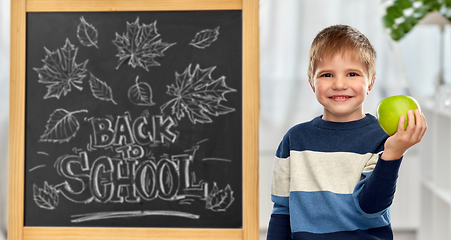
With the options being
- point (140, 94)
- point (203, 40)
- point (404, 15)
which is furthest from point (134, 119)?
point (404, 15)

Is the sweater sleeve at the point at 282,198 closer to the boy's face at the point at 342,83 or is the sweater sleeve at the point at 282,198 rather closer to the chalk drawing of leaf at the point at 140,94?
the boy's face at the point at 342,83

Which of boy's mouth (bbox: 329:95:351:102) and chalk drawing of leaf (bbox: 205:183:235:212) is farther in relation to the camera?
chalk drawing of leaf (bbox: 205:183:235:212)

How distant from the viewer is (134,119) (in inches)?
49.6

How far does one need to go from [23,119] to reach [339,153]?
1.02m

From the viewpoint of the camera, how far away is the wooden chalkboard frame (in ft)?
4.04

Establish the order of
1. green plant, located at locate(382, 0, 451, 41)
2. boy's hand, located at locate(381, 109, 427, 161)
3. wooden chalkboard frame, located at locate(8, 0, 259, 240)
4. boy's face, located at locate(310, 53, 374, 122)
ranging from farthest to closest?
green plant, located at locate(382, 0, 451, 41) → wooden chalkboard frame, located at locate(8, 0, 259, 240) → boy's face, located at locate(310, 53, 374, 122) → boy's hand, located at locate(381, 109, 427, 161)

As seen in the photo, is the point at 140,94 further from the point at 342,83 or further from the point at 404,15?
the point at 404,15

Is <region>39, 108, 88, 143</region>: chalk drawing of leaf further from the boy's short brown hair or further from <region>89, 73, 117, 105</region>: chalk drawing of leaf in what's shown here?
the boy's short brown hair

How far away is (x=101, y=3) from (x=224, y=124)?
22.9 inches

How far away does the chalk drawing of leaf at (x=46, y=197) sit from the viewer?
1.26m

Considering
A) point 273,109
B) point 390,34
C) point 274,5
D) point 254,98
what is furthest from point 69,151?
point 390,34

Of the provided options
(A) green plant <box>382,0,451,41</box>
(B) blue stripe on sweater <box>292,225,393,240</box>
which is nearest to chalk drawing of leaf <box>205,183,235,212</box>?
(B) blue stripe on sweater <box>292,225,393,240</box>

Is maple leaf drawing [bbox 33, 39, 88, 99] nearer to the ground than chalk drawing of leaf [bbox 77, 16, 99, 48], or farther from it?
nearer to the ground

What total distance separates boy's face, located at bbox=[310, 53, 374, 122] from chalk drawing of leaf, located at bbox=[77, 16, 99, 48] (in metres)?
0.76
